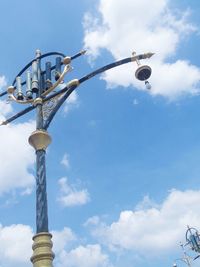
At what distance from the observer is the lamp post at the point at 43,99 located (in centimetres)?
Answer: 734

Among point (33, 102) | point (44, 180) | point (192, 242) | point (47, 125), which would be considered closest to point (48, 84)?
point (33, 102)

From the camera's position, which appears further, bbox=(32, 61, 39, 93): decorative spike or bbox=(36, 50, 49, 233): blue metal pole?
bbox=(32, 61, 39, 93): decorative spike

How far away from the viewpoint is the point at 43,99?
392 inches

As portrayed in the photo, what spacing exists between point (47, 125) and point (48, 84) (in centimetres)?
150

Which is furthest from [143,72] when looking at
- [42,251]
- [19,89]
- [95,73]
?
[42,251]

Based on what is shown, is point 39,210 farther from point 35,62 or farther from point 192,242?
point 192,242

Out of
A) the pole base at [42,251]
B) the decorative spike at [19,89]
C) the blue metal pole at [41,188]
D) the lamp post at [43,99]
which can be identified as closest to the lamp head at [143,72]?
the lamp post at [43,99]

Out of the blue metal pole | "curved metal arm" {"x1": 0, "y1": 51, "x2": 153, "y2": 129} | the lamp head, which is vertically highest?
"curved metal arm" {"x1": 0, "y1": 51, "x2": 153, "y2": 129}

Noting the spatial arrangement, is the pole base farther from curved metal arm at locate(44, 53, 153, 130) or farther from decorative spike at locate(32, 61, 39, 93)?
decorative spike at locate(32, 61, 39, 93)

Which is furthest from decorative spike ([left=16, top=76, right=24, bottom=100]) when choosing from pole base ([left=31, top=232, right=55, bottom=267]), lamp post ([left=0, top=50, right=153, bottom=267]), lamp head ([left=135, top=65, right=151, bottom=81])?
pole base ([left=31, top=232, right=55, bottom=267])

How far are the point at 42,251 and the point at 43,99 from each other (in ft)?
13.6

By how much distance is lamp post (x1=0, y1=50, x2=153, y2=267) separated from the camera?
734 cm

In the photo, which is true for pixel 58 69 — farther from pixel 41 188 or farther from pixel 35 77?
pixel 41 188

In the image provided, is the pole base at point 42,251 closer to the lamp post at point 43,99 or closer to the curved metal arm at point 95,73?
the lamp post at point 43,99
